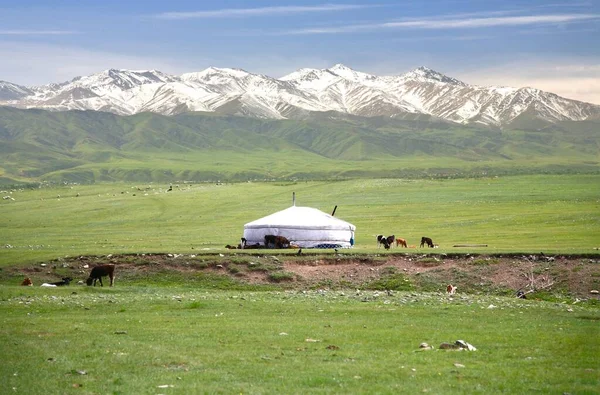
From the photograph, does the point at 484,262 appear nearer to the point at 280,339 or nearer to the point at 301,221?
the point at 301,221

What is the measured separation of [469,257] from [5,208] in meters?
82.0

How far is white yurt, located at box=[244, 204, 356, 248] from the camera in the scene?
160 feet

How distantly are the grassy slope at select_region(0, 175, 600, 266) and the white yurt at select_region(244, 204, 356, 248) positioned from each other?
1.47 meters

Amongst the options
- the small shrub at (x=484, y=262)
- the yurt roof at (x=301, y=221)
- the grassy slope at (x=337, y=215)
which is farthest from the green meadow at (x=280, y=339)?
the yurt roof at (x=301, y=221)

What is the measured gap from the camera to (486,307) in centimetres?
2711

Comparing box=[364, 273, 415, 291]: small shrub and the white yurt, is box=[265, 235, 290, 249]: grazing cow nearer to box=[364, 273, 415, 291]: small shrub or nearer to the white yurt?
the white yurt

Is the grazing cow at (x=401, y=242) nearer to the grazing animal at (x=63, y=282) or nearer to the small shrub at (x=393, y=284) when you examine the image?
the small shrub at (x=393, y=284)

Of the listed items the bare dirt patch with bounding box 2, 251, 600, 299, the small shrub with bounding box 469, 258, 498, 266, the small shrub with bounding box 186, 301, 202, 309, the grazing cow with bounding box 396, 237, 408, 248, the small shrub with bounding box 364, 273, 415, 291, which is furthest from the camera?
the grazing cow with bounding box 396, 237, 408, 248

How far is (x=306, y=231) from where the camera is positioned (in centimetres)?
4903

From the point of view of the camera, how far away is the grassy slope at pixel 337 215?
53.3 metres

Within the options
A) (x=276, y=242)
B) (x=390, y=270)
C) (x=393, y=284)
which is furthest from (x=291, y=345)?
(x=276, y=242)

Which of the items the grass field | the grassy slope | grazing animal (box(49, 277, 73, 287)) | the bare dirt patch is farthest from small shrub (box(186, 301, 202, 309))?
the grassy slope

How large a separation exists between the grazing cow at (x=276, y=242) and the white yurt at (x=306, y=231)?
1075mm

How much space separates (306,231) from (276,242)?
2.11 metres
